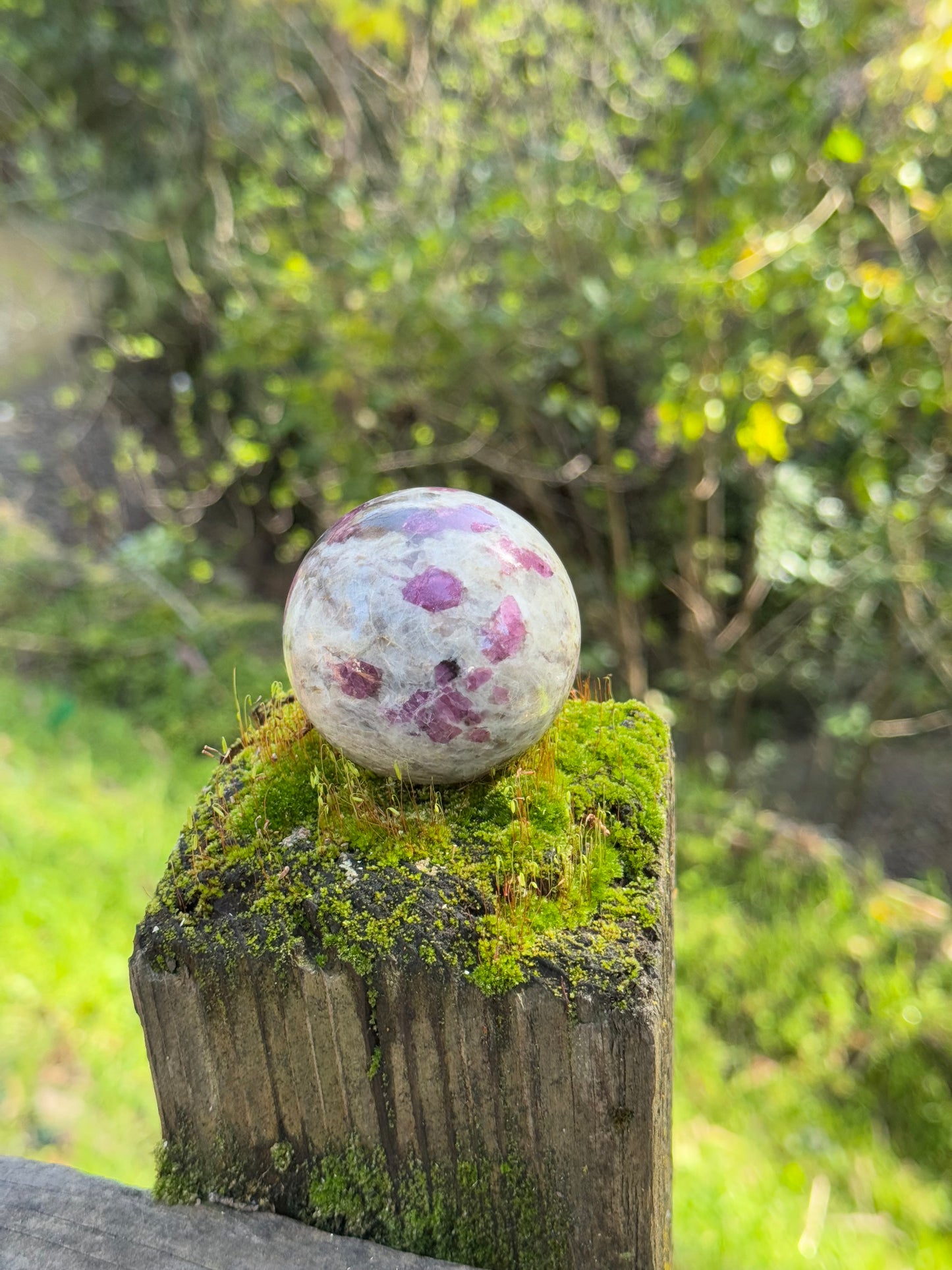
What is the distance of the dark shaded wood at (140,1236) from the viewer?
37.8 inches

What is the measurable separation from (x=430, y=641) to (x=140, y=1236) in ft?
2.84

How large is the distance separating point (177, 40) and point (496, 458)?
4109 millimetres

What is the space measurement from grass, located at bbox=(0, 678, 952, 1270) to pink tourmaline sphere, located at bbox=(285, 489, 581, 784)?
1360 mm

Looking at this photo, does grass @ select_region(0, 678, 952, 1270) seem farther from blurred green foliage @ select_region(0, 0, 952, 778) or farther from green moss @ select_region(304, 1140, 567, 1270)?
green moss @ select_region(304, 1140, 567, 1270)

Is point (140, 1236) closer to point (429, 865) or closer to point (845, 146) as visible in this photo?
point (429, 865)

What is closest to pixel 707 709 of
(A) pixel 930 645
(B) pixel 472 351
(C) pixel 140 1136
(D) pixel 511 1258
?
(A) pixel 930 645

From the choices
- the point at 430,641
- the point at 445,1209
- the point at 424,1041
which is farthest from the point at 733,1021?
the point at 430,641

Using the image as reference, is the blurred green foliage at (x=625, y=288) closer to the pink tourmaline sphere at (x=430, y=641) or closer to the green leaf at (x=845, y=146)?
the green leaf at (x=845, y=146)

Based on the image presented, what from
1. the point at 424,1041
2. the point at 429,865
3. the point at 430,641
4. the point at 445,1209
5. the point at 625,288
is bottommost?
the point at 445,1209

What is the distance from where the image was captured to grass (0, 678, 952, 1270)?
247cm

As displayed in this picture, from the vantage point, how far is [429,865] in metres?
1.15

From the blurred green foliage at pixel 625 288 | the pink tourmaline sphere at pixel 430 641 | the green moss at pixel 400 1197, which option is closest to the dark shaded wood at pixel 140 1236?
the green moss at pixel 400 1197

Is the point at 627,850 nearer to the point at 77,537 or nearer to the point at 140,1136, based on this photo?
the point at 140,1136

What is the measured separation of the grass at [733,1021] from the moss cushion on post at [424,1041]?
1.26m
